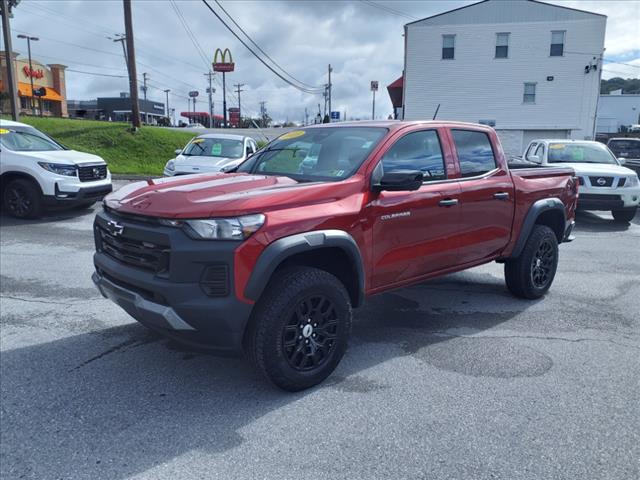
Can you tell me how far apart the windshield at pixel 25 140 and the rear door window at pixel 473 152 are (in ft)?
29.1

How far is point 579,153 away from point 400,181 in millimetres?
10197

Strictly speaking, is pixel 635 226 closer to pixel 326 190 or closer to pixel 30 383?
pixel 326 190

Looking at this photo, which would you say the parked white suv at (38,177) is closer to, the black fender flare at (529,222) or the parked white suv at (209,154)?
the parked white suv at (209,154)

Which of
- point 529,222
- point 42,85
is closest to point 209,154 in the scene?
point 529,222

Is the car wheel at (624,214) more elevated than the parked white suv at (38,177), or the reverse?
the parked white suv at (38,177)

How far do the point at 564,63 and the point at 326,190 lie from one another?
101 feet

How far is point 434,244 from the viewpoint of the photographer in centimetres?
448

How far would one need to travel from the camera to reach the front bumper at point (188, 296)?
316cm

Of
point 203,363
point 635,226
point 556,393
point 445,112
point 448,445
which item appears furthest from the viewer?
point 445,112

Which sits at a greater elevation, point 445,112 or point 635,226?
point 445,112

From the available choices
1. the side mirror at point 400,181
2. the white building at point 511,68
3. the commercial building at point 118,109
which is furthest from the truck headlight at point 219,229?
the commercial building at point 118,109

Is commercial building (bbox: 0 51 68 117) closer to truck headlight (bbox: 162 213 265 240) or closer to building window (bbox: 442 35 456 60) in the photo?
building window (bbox: 442 35 456 60)

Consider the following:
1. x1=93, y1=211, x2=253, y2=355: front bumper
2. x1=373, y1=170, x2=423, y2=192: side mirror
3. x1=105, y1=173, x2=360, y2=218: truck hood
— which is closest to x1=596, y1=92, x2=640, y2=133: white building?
x1=373, y1=170, x2=423, y2=192: side mirror

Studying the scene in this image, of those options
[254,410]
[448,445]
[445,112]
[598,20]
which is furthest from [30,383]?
[598,20]
